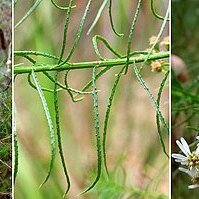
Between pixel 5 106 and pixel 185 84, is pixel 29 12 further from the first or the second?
pixel 185 84

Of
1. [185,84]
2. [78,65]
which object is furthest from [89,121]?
[185,84]

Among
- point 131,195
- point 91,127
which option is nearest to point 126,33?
point 91,127

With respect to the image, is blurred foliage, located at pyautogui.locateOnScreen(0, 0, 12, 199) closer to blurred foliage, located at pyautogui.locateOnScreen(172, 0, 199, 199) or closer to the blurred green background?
the blurred green background

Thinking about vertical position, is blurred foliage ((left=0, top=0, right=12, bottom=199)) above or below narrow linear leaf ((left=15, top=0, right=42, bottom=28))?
below

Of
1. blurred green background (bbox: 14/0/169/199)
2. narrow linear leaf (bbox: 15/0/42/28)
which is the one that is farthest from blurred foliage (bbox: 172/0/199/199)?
narrow linear leaf (bbox: 15/0/42/28)

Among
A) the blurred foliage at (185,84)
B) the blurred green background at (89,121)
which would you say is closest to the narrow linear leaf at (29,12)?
the blurred green background at (89,121)

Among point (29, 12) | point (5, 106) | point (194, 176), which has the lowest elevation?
point (194, 176)

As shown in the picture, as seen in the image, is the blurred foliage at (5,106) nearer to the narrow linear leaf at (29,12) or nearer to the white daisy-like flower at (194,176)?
the narrow linear leaf at (29,12)
